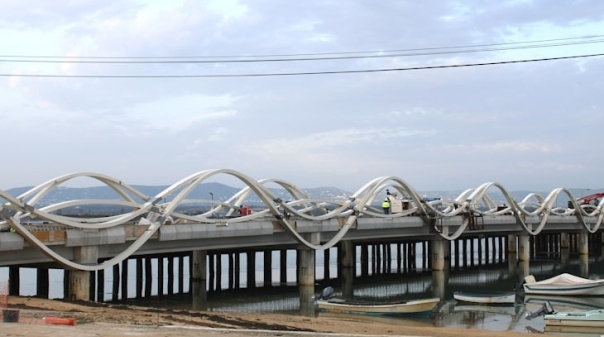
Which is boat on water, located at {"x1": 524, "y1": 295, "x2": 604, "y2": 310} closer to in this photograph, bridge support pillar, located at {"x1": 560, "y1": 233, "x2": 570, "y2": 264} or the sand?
the sand

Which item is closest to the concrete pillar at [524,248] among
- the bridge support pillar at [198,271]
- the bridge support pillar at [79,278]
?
the bridge support pillar at [198,271]

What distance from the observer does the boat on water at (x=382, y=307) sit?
33312 mm

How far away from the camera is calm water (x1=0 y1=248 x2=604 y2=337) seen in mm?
33319

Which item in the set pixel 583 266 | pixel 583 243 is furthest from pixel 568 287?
pixel 583 243

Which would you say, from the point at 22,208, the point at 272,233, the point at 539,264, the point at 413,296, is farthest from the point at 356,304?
the point at 539,264

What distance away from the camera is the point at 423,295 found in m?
45.0

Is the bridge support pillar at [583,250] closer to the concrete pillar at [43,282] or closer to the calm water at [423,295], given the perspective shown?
the calm water at [423,295]

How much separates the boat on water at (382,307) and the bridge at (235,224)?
705 centimetres

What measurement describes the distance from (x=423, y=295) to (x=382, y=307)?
12281mm

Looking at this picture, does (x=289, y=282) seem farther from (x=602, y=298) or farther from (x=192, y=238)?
(x=602, y=298)

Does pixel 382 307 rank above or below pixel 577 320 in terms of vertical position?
below

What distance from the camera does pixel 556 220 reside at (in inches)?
2721

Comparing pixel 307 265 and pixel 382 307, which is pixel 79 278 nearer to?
pixel 382 307

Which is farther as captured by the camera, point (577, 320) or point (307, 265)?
point (307, 265)
